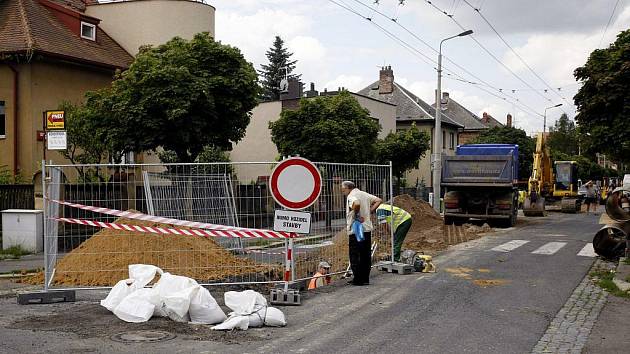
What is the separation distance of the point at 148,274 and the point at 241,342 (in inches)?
79.7

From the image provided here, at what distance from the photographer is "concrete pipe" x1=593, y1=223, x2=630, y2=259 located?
1423 centimetres

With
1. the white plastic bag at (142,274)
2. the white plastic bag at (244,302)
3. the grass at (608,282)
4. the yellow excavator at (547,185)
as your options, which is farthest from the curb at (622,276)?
the yellow excavator at (547,185)

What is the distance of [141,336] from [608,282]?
795 centimetres

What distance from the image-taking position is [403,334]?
7.23 metres

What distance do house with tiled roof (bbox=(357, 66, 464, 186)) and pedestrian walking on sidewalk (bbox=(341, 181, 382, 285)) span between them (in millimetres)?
42227

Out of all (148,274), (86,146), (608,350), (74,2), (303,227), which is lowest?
(608,350)

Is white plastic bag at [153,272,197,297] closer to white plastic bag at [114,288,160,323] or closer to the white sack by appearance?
white plastic bag at [114,288,160,323]

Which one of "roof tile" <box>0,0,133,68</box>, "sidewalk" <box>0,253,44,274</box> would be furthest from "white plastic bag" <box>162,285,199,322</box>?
"roof tile" <box>0,0,133,68</box>

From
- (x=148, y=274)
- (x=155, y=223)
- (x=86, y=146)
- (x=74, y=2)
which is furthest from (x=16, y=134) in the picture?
(x=148, y=274)

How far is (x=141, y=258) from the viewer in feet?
31.7

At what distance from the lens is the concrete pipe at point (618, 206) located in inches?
535

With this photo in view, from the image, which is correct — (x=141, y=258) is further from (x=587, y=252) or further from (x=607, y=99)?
(x=587, y=252)

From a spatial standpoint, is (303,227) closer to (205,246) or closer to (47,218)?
(205,246)

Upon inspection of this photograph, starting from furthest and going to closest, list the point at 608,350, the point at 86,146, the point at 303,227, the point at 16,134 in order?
the point at 16,134 → the point at 86,146 → the point at 303,227 → the point at 608,350
